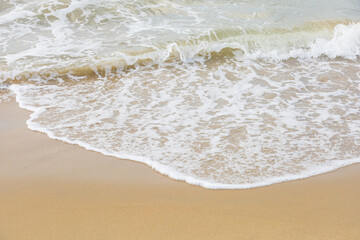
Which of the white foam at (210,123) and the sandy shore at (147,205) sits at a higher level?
the sandy shore at (147,205)

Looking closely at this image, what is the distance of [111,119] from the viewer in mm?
3836

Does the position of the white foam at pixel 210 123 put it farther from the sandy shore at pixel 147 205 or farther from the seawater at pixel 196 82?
the sandy shore at pixel 147 205

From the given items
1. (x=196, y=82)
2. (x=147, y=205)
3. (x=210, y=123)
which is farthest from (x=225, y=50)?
(x=147, y=205)

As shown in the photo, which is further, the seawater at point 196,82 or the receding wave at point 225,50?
the receding wave at point 225,50

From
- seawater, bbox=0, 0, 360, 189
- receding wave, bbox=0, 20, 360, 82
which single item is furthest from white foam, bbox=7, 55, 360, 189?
receding wave, bbox=0, 20, 360, 82

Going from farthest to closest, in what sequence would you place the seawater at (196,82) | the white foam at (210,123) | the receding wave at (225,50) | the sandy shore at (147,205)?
the receding wave at (225,50) < the seawater at (196,82) < the white foam at (210,123) < the sandy shore at (147,205)

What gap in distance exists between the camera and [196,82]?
5090 mm

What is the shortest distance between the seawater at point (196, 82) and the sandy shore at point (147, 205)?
0.54ft

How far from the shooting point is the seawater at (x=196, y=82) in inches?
125

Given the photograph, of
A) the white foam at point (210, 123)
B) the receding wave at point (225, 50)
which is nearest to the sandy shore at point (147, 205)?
the white foam at point (210, 123)

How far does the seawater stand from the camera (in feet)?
10.5

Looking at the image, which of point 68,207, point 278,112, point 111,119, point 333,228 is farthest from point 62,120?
point 333,228

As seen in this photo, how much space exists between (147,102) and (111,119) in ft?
2.04

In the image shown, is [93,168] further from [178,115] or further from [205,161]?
[178,115]
